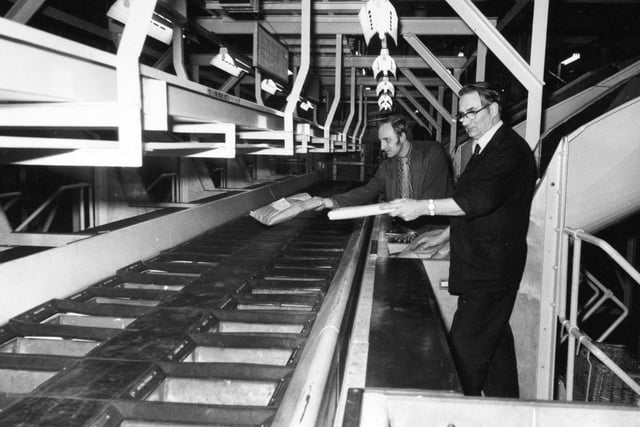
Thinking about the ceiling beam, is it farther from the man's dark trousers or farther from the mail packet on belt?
the man's dark trousers

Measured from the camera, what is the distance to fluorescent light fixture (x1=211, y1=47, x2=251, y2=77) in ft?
15.4

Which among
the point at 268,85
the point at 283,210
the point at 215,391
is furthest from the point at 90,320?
the point at 268,85

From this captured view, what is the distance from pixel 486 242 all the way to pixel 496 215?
145 mm

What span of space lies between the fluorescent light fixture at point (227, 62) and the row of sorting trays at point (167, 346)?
8.81ft

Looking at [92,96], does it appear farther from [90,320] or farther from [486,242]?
[486,242]

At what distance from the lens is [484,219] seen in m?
2.38

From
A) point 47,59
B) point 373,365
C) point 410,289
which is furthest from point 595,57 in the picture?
point 47,59

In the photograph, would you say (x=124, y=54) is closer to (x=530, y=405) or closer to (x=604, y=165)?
(x=530, y=405)

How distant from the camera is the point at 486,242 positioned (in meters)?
2.38

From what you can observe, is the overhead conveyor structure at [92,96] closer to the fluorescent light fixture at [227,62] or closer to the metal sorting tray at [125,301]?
the metal sorting tray at [125,301]

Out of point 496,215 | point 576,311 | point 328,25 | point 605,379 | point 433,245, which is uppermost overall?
point 328,25

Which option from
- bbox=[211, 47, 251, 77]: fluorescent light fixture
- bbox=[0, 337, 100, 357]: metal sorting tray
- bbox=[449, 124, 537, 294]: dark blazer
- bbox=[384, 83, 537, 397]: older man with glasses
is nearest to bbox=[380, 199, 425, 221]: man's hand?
bbox=[384, 83, 537, 397]: older man with glasses

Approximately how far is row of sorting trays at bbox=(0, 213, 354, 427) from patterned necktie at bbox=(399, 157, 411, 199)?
4.65 ft

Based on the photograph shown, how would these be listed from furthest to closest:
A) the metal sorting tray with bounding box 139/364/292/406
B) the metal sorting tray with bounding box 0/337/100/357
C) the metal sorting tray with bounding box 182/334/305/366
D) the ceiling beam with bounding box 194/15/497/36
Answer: the ceiling beam with bounding box 194/15/497/36 < the metal sorting tray with bounding box 0/337/100/357 < the metal sorting tray with bounding box 182/334/305/366 < the metal sorting tray with bounding box 139/364/292/406
